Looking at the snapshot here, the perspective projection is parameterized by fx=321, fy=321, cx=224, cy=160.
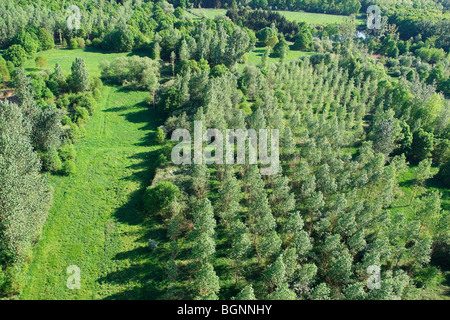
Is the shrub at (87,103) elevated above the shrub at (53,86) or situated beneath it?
situated beneath

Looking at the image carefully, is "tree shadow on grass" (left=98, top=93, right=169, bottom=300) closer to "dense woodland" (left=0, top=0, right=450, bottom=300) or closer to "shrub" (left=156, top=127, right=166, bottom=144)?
"dense woodland" (left=0, top=0, right=450, bottom=300)

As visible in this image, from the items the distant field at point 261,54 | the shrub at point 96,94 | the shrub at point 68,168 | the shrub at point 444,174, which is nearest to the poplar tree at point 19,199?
the shrub at point 68,168

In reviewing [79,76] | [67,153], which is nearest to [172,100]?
[79,76]

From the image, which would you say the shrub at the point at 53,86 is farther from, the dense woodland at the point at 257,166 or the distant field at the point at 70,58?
the distant field at the point at 70,58

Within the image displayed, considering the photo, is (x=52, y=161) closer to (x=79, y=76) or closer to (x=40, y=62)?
(x=79, y=76)

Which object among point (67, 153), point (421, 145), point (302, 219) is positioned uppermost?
point (67, 153)

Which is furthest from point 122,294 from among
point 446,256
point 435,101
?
point 435,101
